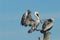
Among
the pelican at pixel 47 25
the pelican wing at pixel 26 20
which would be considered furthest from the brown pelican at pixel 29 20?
the pelican at pixel 47 25

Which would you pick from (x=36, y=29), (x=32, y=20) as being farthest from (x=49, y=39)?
(x=32, y=20)

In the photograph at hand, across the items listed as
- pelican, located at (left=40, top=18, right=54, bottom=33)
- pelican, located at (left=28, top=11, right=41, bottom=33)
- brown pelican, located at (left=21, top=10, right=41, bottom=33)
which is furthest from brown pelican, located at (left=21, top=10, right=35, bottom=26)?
pelican, located at (left=40, top=18, right=54, bottom=33)

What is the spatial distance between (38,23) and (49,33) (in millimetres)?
1053

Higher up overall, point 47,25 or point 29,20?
point 29,20

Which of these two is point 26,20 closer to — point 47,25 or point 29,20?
point 29,20

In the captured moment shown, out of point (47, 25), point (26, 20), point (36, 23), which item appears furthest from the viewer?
point (26, 20)

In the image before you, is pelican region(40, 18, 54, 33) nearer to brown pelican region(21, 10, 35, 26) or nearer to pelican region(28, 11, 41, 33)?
pelican region(28, 11, 41, 33)

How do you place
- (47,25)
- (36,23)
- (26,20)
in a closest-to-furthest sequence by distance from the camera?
(47,25) → (36,23) → (26,20)

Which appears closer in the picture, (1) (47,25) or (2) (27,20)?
(1) (47,25)

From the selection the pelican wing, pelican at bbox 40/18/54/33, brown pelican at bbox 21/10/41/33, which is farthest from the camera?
the pelican wing


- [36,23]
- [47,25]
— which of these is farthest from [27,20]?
[47,25]

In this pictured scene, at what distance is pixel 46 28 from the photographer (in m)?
12.4

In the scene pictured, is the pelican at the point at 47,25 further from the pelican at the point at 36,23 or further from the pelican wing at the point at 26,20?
→ the pelican wing at the point at 26,20

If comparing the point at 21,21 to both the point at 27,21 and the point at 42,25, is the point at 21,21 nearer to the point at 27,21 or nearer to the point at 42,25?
the point at 27,21
